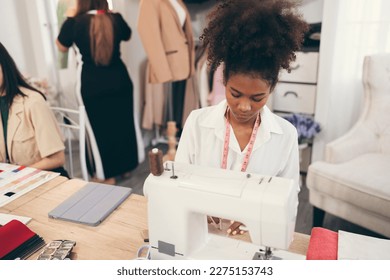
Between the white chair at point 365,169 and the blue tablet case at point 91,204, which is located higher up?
the blue tablet case at point 91,204

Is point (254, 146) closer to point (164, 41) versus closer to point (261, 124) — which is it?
point (261, 124)

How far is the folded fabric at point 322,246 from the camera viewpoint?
0.77 m

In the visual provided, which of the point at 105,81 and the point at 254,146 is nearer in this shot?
the point at 254,146

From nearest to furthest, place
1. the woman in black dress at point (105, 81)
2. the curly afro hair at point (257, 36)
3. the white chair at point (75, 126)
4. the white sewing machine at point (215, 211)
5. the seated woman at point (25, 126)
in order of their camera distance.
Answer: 1. the white sewing machine at point (215, 211)
2. the curly afro hair at point (257, 36)
3. the seated woman at point (25, 126)
4. the white chair at point (75, 126)
5. the woman in black dress at point (105, 81)

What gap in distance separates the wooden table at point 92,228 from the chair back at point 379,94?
1.36 metres

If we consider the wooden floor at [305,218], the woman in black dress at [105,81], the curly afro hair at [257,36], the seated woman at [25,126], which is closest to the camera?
the curly afro hair at [257,36]

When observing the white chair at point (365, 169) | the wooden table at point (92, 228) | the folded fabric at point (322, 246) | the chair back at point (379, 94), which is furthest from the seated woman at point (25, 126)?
the chair back at point (379, 94)

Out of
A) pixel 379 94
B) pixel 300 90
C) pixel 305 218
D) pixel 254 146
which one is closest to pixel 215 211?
pixel 254 146

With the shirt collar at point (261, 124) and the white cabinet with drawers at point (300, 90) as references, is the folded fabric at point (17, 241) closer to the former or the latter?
the shirt collar at point (261, 124)

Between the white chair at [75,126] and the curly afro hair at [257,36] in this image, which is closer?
the curly afro hair at [257,36]

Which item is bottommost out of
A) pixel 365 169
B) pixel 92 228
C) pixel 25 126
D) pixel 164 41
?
pixel 365 169

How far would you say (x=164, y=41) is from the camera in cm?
249

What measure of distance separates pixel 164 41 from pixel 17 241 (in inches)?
73.3

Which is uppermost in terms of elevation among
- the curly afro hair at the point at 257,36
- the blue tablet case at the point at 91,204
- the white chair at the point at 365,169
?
the curly afro hair at the point at 257,36
